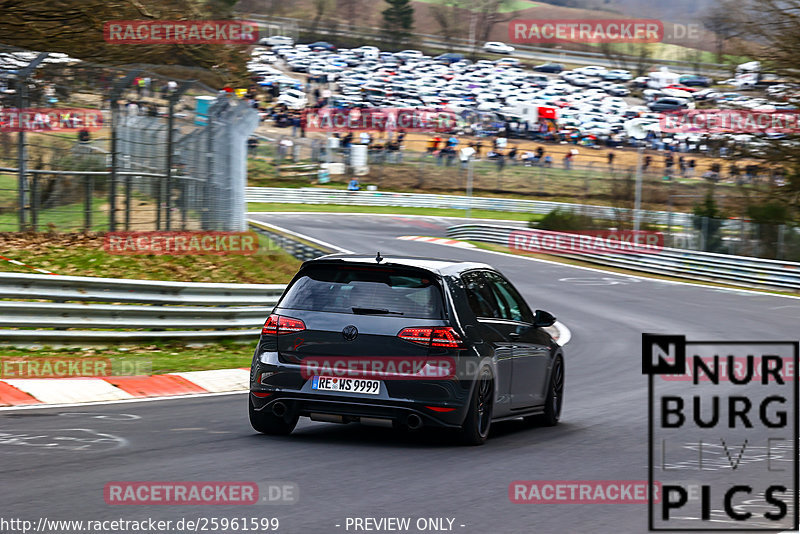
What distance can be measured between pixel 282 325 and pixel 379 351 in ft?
2.69

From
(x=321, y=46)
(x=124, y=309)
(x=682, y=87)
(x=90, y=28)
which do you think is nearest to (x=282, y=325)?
(x=124, y=309)

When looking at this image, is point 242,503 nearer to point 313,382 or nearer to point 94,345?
point 313,382

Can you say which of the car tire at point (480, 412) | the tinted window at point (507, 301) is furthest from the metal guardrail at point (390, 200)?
the car tire at point (480, 412)

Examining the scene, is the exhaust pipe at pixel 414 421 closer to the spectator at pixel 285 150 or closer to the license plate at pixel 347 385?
the license plate at pixel 347 385

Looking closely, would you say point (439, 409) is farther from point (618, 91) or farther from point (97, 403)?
point (618, 91)

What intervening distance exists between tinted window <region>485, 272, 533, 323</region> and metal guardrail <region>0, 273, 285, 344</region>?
5939 millimetres

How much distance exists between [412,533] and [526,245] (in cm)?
4109

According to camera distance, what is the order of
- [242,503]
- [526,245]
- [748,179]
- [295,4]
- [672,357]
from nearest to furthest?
[242,503], [672,357], [748,179], [526,245], [295,4]

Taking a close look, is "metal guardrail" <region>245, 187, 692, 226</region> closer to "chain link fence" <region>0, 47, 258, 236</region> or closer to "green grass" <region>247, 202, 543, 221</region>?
→ "green grass" <region>247, 202, 543, 221</region>

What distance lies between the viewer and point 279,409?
340 inches

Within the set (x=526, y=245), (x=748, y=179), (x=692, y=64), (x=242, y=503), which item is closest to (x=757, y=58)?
(x=748, y=179)

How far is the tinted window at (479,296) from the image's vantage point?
29.8 feet

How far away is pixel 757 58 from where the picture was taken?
38.4m

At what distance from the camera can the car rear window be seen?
8.58 meters
